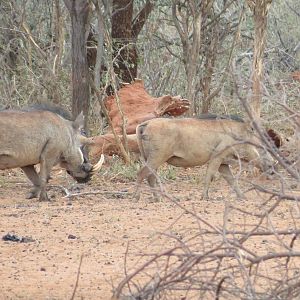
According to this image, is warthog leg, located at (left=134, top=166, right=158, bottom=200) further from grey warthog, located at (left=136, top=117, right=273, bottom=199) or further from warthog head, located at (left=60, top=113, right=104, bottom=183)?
warthog head, located at (left=60, top=113, right=104, bottom=183)

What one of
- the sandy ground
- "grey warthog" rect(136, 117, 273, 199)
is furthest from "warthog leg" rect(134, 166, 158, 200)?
the sandy ground

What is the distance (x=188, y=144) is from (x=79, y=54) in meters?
2.42

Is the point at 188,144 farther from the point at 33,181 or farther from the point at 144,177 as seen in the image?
the point at 33,181

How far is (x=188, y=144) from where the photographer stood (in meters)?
10.6

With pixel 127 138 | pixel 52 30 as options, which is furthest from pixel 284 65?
pixel 127 138

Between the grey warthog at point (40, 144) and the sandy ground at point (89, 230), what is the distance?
30 cm

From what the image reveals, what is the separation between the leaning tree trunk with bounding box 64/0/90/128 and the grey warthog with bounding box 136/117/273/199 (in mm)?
2119

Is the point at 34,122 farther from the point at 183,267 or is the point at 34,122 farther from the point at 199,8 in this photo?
the point at 183,267

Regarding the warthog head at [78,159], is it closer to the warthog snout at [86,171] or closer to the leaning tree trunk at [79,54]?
the warthog snout at [86,171]

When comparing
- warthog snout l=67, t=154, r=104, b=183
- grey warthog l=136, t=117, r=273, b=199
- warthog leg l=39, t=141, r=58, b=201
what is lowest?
warthog snout l=67, t=154, r=104, b=183

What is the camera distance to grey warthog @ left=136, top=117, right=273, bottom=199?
10.4 metres

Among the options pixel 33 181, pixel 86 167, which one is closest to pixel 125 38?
pixel 86 167

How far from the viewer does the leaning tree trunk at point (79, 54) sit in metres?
12.2

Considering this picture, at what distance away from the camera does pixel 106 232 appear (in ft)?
26.7
